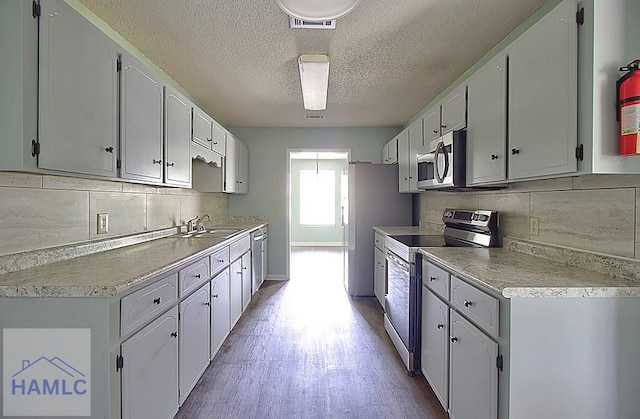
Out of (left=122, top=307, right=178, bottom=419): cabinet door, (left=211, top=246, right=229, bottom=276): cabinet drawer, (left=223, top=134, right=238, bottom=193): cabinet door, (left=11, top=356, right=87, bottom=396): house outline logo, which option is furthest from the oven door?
(left=223, top=134, right=238, bottom=193): cabinet door

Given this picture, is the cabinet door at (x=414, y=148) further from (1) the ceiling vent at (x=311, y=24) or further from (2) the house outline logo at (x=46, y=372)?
(2) the house outline logo at (x=46, y=372)

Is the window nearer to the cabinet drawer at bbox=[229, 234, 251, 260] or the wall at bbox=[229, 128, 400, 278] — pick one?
the wall at bbox=[229, 128, 400, 278]

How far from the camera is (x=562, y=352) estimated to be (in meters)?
1.36

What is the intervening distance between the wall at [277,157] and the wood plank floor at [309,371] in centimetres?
147

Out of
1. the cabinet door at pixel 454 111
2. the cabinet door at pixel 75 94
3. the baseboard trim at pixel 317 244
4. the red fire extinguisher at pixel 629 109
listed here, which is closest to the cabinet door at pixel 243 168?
the cabinet door at pixel 454 111

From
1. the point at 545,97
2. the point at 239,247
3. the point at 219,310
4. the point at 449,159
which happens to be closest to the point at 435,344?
the point at 449,159

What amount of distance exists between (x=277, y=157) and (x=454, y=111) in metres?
3.33

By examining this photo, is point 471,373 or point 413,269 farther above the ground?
point 413,269

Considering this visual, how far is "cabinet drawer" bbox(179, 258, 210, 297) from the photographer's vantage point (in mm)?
2039

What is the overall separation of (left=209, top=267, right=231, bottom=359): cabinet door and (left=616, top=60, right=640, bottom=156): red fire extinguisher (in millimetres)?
2459

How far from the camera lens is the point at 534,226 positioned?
2.15 metres

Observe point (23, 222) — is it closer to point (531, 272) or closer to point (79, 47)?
point (79, 47)

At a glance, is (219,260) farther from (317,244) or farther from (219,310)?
(317,244)

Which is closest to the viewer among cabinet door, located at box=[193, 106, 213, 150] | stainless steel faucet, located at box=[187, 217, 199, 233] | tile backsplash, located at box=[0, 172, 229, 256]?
tile backsplash, located at box=[0, 172, 229, 256]
